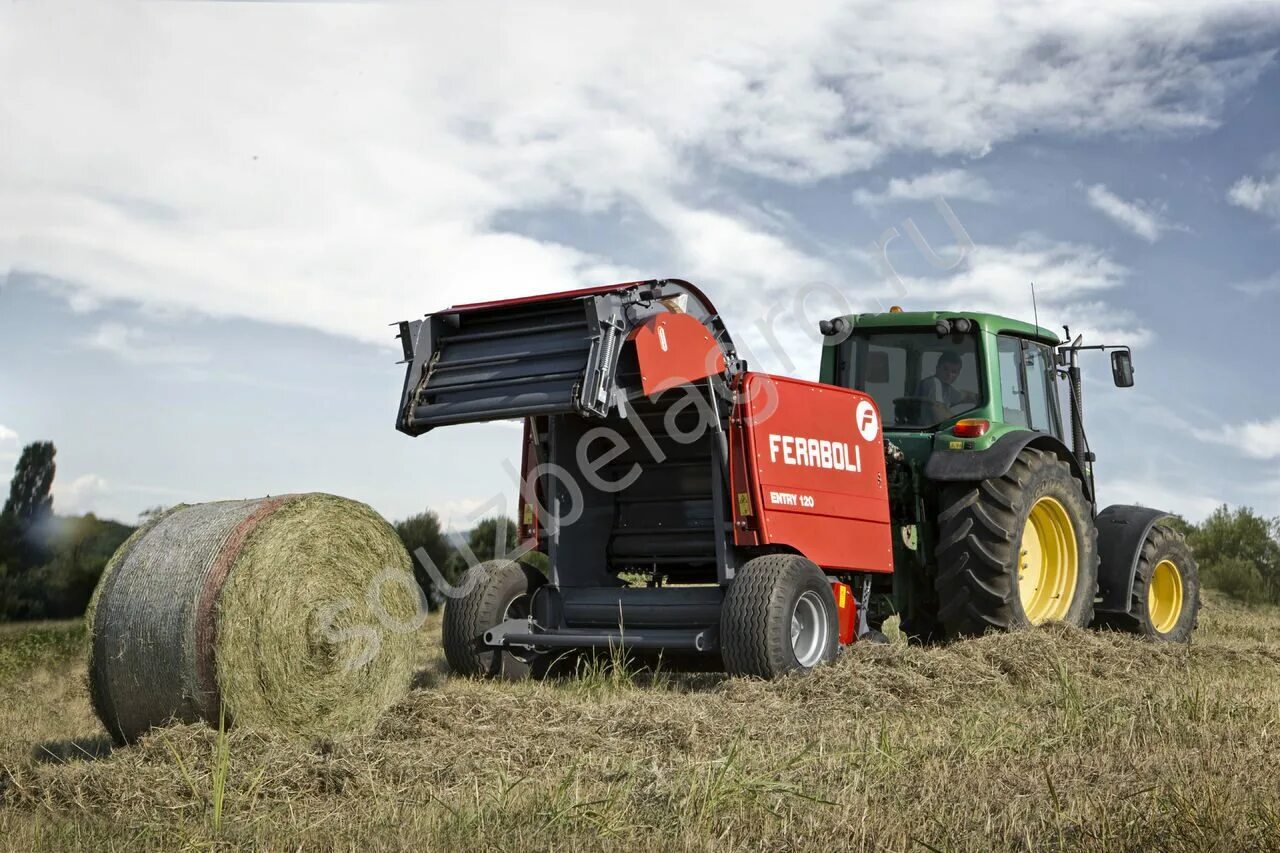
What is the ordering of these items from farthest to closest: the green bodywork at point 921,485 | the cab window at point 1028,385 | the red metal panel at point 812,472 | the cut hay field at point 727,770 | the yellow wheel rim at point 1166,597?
the yellow wheel rim at point 1166,597 < the cab window at point 1028,385 < the green bodywork at point 921,485 < the red metal panel at point 812,472 < the cut hay field at point 727,770

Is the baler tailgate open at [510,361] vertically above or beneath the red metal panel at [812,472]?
above

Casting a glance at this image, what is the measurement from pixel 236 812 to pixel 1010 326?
6543mm

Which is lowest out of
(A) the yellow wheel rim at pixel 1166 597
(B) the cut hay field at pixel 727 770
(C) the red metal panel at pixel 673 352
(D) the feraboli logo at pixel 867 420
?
(B) the cut hay field at pixel 727 770

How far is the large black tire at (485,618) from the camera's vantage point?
306 inches

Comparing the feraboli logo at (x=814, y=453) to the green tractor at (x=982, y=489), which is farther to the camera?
the green tractor at (x=982, y=489)

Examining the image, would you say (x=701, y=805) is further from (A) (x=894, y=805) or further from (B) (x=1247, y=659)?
(B) (x=1247, y=659)

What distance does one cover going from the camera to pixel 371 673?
20.0 ft

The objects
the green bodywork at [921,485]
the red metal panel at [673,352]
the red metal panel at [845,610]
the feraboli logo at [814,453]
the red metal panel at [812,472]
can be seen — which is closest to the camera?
the red metal panel at [673,352]

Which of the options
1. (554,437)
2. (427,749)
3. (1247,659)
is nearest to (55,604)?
(554,437)

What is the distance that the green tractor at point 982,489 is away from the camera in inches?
322

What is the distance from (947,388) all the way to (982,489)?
0.96 m

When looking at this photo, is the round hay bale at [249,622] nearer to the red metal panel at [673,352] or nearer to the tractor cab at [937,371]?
the red metal panel at [673,352]

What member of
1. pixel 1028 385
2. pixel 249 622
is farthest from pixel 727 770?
pixel 1028 385

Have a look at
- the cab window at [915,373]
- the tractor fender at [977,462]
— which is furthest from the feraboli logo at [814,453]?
the cab window at [915,373]
